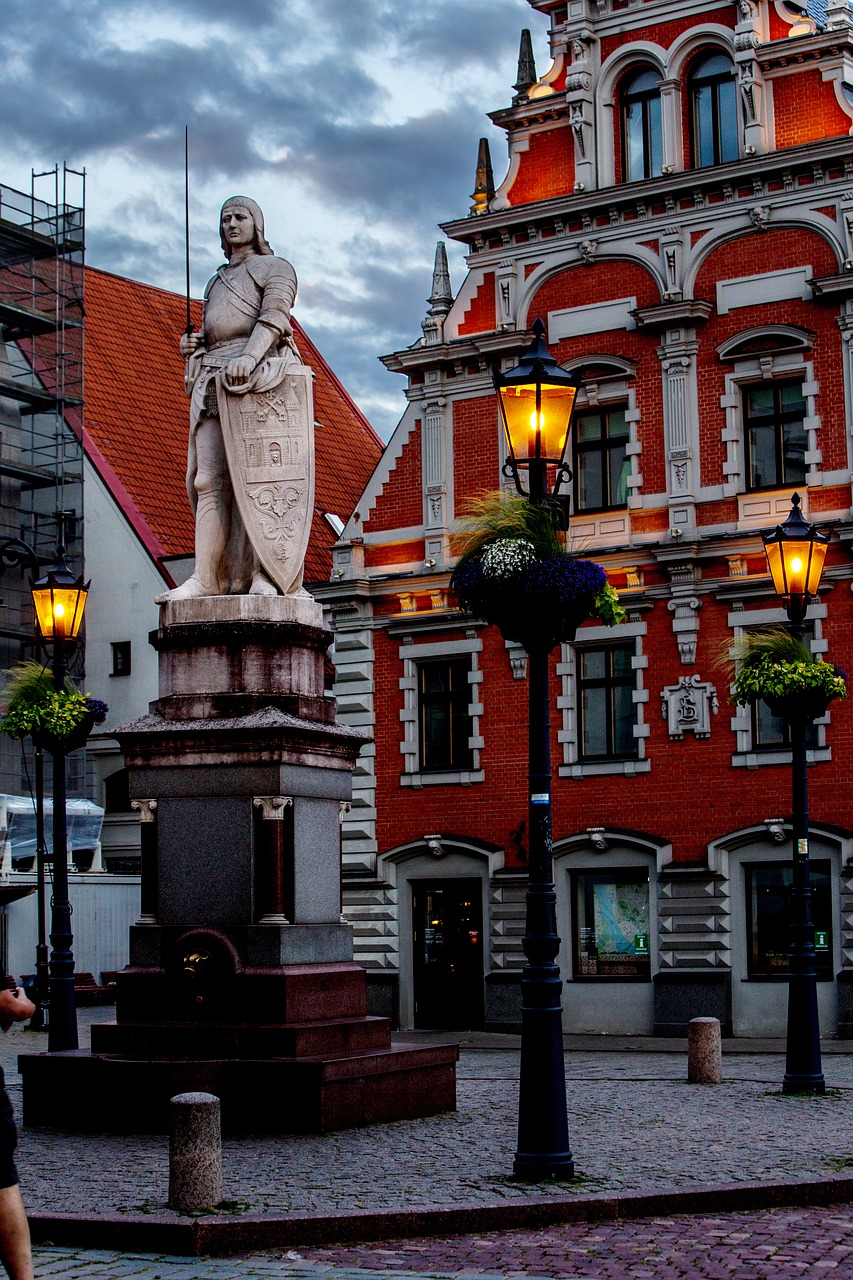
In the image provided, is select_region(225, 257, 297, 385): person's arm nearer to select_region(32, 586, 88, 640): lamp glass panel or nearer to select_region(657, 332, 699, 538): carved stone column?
select_region(32, 586, 88, 640): lamp glass panel

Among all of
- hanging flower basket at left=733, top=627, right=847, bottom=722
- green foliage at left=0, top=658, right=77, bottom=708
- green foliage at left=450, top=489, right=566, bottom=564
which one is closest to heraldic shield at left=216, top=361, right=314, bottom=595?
green foliage at left=450, top=489, right=566, bottom=564

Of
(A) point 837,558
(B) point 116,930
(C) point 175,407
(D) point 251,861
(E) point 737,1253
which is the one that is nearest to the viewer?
(E) point 737,1253

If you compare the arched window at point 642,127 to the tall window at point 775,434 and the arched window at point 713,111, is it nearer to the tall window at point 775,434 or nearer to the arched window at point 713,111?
the arched window at point 713,111

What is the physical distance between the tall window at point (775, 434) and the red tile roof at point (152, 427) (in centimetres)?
1522

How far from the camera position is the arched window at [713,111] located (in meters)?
31.1

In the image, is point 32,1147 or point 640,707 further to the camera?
point 640,707

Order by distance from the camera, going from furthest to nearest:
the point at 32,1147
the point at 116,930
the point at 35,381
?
the point at 35,381
the point at 116,930
the point at 32,1147

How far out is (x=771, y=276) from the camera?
98.0ft

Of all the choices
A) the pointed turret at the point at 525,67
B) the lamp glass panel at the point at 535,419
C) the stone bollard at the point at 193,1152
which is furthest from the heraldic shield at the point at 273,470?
the pointed turret at the point at 525,67

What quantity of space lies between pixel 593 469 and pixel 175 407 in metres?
19.4

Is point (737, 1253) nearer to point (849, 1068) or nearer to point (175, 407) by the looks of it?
point (849, 1068)

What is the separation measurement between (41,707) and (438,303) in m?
13.2

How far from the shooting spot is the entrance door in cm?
3153

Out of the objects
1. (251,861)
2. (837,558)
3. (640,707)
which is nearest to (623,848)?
(640,707)
